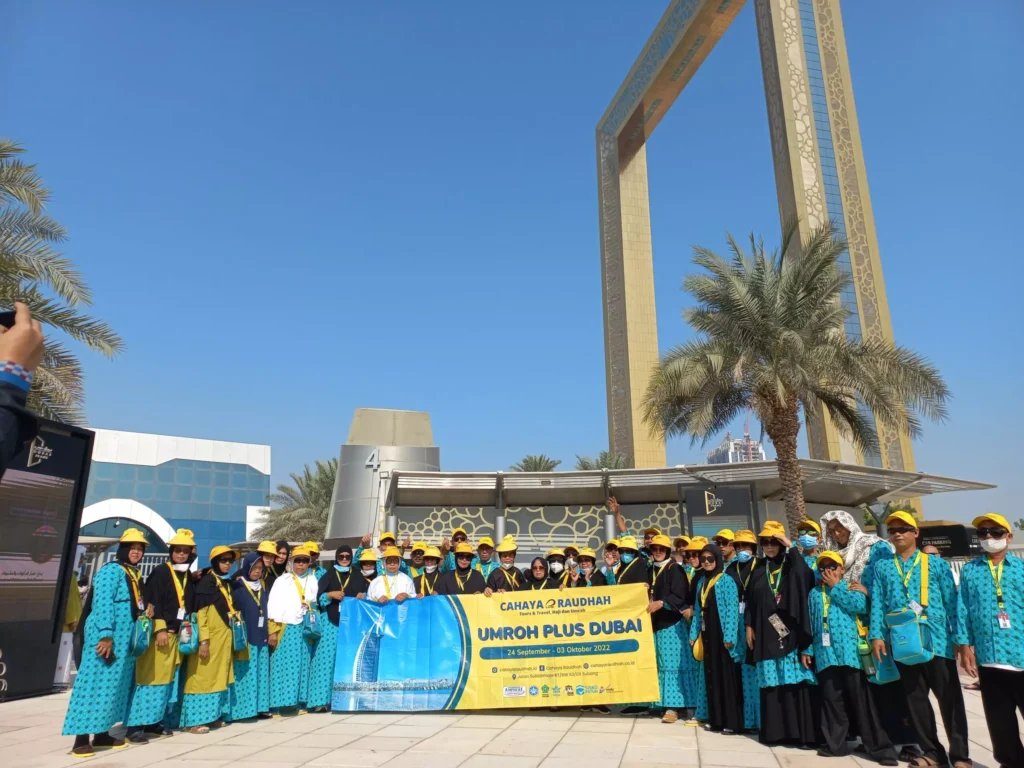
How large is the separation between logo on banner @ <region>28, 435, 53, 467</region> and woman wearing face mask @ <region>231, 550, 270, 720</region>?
2989 mm

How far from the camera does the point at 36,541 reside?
344 inches

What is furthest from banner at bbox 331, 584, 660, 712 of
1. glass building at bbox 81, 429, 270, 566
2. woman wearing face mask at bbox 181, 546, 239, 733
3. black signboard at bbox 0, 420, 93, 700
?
glass building at bbox 81, 429, 270, 566

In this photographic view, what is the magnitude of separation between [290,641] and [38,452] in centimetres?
381

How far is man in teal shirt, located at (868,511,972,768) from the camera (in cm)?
504

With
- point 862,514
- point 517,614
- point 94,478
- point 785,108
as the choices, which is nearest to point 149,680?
point 517,614

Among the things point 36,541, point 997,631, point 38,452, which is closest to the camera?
point 997,631

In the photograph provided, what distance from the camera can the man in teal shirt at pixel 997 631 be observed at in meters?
4.61

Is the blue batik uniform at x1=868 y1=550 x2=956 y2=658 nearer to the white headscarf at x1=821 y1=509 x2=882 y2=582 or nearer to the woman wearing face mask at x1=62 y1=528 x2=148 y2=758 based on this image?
the white headscarf at x1=821 y1=509 x2=882 y2=582

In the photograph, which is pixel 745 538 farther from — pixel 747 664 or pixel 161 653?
pixel 161 653

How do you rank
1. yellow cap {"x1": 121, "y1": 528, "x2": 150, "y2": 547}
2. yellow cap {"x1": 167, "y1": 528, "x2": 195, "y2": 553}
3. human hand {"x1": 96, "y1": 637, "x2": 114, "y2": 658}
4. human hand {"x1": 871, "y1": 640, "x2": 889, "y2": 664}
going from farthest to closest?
yellow cap {"x1": 167, "y1": 528, "x2": 195, "y2": 553} → yellow cap {"x1": 121, "y1": 528, "x2": 150, "y2": 547} → human hand {"x1": 96, "y1": 637, "x2": 114, "y2": 658} → human hand {"x1": 871, "y1": 640, "x2": 889, "y2": 664}

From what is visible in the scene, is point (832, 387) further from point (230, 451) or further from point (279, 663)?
point (230, 451)

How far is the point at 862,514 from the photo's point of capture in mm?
26453

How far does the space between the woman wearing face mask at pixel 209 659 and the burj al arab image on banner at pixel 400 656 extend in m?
1.23

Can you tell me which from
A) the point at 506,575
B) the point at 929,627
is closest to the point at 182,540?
the point at 506,575
